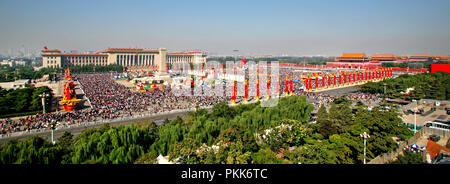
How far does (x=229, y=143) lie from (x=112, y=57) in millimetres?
90355

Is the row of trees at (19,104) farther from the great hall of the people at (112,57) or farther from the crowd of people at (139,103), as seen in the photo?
the great hall of the people at (112,57)

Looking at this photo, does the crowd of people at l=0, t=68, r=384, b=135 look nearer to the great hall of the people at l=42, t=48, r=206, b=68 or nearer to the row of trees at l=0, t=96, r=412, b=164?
the row of trees at l=0, t=96, r=412, b=164

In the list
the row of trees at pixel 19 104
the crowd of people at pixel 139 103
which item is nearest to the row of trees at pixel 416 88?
the crowd of people at pixel 139 103

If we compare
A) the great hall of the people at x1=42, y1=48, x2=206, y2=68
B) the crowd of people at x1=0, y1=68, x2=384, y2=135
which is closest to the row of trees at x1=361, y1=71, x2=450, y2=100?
the crowd of people at x1=0, y1=68, x2=384, y2=135

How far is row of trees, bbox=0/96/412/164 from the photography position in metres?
11.8

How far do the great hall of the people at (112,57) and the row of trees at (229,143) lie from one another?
82943 mm

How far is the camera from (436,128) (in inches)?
698

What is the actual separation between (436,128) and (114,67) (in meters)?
76.5

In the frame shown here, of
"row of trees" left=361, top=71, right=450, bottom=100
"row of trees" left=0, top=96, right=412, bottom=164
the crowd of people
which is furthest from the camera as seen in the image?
"row of trees" left=361, top=71, right=450, bottom=100

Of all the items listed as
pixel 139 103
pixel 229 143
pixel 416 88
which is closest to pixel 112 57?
pixel 139 103

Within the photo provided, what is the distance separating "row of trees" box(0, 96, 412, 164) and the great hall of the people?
82943 mm

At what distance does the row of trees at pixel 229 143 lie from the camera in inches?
463
